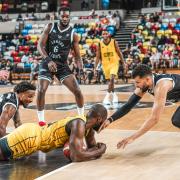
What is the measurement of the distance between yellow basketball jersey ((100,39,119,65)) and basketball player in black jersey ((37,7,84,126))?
12.0 feet

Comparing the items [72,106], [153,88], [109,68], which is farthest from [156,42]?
[153,88]

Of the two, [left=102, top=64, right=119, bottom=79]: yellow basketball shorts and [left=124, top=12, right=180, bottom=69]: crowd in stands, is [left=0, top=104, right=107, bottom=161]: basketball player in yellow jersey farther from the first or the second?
[left=124, top=12, right=180, bottom=69]: crowd in stands

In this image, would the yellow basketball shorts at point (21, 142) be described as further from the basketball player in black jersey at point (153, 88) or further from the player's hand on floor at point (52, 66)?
the player's hand on floor at point (52, 66)

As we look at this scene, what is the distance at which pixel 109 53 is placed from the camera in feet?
37.8

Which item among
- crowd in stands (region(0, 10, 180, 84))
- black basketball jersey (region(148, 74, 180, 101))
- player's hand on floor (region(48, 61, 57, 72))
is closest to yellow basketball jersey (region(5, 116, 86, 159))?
black basketball jersey (region(148, 74, 180, 101))

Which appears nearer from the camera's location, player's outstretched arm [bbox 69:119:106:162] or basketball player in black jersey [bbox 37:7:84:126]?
player's outstretched arm [bbox 69:119:106:162]

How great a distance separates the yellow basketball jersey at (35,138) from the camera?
5.07m

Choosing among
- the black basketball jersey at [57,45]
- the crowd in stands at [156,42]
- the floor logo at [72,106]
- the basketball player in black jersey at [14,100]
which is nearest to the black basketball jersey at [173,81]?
the basketball player in black jersey at [14,100]

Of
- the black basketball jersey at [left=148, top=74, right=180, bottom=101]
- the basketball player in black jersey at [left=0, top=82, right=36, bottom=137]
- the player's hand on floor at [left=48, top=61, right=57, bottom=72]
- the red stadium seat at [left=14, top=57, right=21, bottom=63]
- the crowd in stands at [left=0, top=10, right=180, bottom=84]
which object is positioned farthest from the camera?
the red stadium seat at [left=14, top=57, right=21, bottom=63]

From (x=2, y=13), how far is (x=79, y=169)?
2921 centimetres

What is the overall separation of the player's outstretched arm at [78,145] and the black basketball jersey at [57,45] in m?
2.85

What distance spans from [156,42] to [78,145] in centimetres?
1902

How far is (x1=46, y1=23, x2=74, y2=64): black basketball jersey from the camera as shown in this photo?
7.73m

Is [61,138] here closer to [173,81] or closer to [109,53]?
[173,81]
